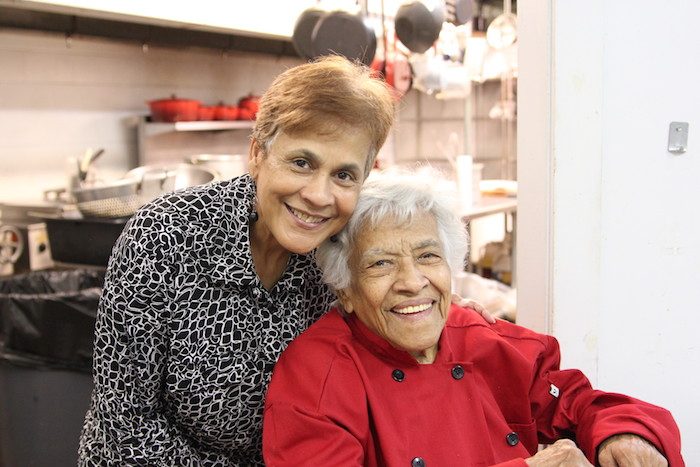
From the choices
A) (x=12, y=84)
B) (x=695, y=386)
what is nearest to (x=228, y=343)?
(x=695, y=386)

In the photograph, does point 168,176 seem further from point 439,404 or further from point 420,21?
point 439,404

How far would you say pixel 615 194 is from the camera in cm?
212

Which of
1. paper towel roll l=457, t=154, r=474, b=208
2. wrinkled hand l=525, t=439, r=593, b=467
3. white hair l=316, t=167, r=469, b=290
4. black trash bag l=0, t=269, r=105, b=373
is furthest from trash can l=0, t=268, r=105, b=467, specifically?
paper towel roll l=457, t=154, r=474, b=208

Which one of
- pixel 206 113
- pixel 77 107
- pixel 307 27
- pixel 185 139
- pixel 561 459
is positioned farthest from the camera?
pixel 185 139

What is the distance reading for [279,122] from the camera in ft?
4.59

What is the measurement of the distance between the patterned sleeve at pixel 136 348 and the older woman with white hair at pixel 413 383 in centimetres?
24

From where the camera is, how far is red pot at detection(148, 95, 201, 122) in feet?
13.5

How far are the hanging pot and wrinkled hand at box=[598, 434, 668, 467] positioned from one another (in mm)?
2326

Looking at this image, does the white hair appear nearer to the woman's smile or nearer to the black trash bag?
the woman's smile

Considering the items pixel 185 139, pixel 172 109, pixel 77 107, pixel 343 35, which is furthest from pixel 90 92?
pixel 343 35

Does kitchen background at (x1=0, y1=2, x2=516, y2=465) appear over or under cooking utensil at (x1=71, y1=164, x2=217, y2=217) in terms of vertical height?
over

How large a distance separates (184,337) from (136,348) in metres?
0.09

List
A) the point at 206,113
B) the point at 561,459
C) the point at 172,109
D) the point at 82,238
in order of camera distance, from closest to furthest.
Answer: the point at 561,459 → the point at 82,238 → the point at 172,109 → the point at 206,113

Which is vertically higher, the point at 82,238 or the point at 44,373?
the point at 82,238
